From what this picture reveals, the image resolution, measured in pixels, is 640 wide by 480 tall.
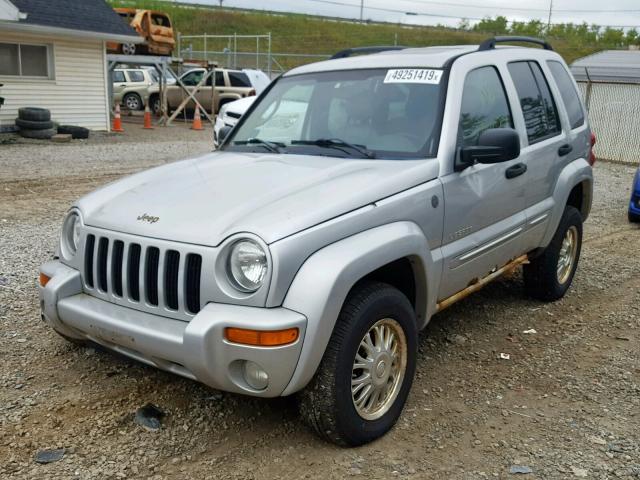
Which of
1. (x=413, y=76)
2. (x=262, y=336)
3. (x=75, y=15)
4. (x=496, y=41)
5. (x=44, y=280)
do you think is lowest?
(x=44, y=280)

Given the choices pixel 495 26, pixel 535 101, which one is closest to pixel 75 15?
pixel 535 101

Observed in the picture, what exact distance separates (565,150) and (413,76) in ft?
5.50

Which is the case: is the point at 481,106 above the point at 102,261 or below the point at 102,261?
above

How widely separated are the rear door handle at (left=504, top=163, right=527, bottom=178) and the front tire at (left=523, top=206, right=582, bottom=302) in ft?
3.34

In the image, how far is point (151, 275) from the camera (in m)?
3.07

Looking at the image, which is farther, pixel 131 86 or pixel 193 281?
pixel 131 86

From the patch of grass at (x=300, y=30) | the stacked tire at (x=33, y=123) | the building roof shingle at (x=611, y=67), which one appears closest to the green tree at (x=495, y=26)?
the patch of grass at (x=300, y=30)

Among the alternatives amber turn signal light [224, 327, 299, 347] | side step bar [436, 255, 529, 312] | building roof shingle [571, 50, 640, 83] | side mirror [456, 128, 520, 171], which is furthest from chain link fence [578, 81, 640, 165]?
amber turn signal light [224, 327, 299, 347]

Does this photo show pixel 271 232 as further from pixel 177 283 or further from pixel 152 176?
pixel 152 176

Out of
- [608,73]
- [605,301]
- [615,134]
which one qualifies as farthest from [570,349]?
[608,73]

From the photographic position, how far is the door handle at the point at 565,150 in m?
5.01

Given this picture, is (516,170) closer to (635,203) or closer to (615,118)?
(635,203)

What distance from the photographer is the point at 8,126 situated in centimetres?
1673

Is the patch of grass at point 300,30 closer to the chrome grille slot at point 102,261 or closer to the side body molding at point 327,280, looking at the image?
the chrome grille slot at point 102,261
